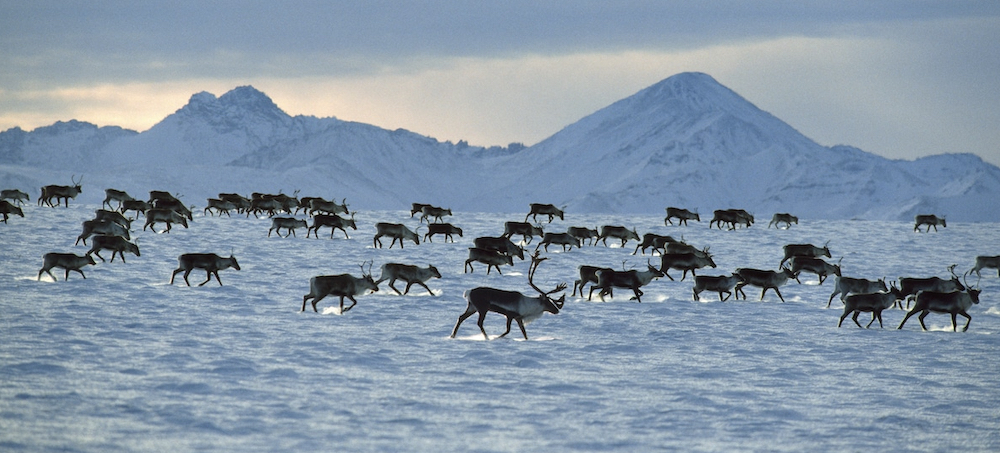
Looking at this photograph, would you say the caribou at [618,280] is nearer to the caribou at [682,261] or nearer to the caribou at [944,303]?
the caribou at [682,261]

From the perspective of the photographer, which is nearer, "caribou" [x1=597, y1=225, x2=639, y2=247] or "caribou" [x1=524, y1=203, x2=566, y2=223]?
"caribou" [x1=597, y1=225, x2=639, y2=247]

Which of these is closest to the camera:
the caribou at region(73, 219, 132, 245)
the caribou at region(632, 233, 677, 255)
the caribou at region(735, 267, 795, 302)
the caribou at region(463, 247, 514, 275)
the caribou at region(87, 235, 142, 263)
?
Result: the caribou at region(735, 267, 795, 302)

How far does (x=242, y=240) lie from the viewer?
32.3 m

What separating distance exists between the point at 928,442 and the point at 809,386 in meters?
2.84

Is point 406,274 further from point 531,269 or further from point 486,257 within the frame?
point 486,257

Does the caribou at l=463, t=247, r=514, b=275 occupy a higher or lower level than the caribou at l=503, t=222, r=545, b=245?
lower

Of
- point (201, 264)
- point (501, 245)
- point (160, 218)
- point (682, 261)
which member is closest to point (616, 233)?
point (501, 245)

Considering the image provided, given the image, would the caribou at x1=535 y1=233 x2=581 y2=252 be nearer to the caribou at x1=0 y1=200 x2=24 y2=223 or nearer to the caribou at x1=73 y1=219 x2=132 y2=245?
the caribou at x1=73 y1=219 x2=132 y2=245

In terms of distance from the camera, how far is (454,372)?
46.1 feet

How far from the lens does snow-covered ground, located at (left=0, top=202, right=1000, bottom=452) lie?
1091 cm

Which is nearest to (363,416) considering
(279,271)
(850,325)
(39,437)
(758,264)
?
(39,437)

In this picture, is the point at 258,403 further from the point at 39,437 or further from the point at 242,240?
the point at 242,240

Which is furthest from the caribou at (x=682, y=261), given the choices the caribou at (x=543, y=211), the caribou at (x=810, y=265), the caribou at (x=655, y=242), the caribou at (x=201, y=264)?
the caribou at (x=543, y=211)

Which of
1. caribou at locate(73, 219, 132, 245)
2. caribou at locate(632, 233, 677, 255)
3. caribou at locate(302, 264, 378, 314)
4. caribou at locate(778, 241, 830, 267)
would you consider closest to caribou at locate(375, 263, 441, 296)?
caribou at locate(302, 264, 378, 314)
